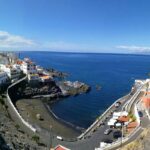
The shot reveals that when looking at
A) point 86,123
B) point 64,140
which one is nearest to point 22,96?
point 86,123

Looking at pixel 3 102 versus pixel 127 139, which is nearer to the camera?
pixel 127 139

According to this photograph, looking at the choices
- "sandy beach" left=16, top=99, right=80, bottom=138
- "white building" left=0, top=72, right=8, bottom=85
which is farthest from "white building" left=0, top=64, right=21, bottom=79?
"sandy beach" left=16, top=99, right=80, bottom=138

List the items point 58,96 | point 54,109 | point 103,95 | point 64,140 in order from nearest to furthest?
point 64,140 → point 54,109 → point 58,96 → point 103,95

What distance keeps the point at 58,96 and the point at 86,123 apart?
25.1 m

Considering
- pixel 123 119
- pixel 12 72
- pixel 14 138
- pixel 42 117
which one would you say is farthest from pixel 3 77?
pixel 123 119

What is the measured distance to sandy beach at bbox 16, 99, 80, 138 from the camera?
168 ft

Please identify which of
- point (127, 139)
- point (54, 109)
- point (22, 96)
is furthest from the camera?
point (22, 96)

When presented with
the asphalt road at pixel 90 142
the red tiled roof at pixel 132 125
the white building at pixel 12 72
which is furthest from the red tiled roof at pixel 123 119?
the white building at pixel 12 72

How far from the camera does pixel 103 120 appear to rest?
53.3 m

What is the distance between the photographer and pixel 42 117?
59.5 m

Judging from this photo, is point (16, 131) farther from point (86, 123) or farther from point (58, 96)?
point (58, 96)

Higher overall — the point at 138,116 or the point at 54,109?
the point at 138,116

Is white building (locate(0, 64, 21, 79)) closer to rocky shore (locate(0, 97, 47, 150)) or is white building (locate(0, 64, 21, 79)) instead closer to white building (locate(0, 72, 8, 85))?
white building (locate(0, 72, 8, 85))

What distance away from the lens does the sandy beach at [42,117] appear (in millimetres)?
51278
